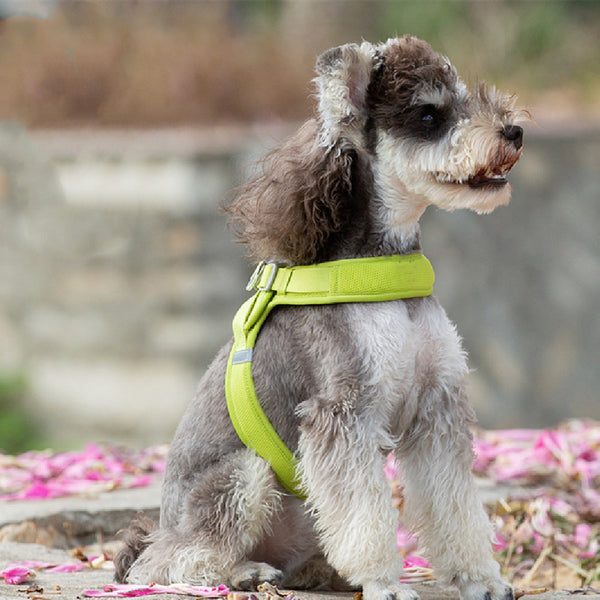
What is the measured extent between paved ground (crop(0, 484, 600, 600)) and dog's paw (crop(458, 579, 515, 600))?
0.22 meters

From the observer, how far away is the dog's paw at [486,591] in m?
3.14

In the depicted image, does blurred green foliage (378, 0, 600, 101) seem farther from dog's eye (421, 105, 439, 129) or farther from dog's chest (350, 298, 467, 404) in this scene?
dog's chest (350, 298, 467, 404)

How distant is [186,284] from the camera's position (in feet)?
28.1

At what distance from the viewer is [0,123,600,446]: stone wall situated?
8.55 meters

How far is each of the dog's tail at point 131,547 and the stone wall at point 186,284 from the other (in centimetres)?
490

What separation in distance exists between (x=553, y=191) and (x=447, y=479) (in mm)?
5973

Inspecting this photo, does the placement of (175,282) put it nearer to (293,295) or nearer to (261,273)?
(261,273)

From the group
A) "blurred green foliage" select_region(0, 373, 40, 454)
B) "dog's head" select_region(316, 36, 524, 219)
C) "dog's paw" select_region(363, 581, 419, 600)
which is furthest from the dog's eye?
"blurred green foliage" select_region(0, 373, 40, 454)

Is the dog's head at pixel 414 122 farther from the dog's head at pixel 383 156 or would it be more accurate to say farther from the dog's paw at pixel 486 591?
the dog's paw at pixel 486 591

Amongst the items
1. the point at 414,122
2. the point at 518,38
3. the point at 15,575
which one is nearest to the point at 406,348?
the point at 414,122

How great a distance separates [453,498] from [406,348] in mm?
587

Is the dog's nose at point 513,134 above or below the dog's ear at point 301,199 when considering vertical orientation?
above

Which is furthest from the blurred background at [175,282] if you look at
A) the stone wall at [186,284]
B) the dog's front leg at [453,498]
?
the dog's front leg at [453,498]

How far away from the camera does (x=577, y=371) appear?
28.2ft
